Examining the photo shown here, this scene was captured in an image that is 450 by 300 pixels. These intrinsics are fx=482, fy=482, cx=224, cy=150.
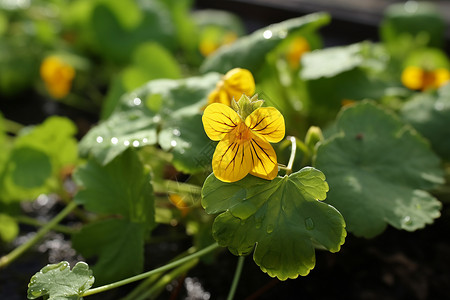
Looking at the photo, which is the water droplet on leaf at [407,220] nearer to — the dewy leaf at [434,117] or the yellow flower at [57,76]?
the dewy leaf at [434,117]

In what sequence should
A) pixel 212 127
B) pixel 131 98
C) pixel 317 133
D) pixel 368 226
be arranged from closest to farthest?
pixel 212 127, pixel 368 226, pixel 317 133, pixel 131 98

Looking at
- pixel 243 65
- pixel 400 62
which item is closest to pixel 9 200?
pixel 243 65

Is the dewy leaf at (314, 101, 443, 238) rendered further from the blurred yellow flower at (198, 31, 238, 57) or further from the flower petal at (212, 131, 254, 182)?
the blurred yellow flower at (198, 31, 238, 57)

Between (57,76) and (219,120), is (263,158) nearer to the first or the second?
(219,120)

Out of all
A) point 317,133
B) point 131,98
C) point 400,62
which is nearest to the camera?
point 317,133

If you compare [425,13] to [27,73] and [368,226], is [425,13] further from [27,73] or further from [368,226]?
[27,73]

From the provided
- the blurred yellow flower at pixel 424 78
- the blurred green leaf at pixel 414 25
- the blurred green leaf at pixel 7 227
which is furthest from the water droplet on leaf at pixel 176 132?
the blurred green leaf at pixel 414 25

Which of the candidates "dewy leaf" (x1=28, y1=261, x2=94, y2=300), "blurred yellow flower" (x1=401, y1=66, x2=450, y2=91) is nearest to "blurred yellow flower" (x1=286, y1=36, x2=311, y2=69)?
"blurred yellow flower" (x1=401, y1=66, x2=450, y2=91)
